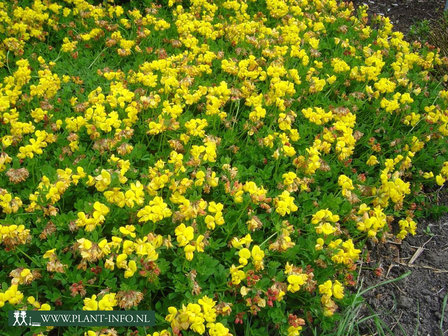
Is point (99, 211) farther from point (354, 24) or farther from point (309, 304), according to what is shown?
point (354, 24)

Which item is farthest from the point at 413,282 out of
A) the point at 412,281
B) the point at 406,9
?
the point at 406,9

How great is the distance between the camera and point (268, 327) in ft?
9.18

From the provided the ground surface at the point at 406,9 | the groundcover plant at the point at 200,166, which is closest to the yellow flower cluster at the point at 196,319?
the groundcover plant at the point at 200,166

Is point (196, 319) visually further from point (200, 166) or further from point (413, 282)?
point (413, 282)

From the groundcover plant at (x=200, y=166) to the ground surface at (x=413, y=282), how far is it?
0.16 metres

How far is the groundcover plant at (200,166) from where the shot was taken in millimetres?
2512

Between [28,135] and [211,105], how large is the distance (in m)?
1.44

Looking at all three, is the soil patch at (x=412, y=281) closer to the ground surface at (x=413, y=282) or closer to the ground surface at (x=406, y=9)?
the ground surface at (x=413, y=282)

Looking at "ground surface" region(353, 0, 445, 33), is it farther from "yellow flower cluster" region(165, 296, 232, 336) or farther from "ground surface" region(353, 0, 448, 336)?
"yellow flower cluster" region(165, 296, 232, 336)

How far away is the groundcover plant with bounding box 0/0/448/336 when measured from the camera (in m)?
2.51

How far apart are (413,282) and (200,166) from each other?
1879mm

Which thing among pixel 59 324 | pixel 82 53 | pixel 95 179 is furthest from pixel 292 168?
pixel 82 53

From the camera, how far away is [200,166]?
323 cm

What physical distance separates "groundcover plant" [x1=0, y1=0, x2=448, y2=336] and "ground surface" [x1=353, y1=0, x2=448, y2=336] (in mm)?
159
